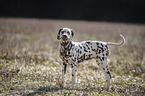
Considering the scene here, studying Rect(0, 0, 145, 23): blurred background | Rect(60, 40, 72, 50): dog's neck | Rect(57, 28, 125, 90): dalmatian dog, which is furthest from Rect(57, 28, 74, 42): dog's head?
Rect(0, 0, 145, 23): blurred background

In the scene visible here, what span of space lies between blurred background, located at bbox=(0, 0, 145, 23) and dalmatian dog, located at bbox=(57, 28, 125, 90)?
195 feet

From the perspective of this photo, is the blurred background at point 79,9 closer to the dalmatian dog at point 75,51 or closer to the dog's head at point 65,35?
the dalmatian dog at point 75,51

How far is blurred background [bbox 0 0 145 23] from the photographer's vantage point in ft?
216

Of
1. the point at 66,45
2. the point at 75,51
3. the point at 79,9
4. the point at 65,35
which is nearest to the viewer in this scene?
the point at 65,35

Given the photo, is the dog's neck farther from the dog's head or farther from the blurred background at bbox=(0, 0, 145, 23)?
the blurred background at bbox=(0, 0, 145, 23)

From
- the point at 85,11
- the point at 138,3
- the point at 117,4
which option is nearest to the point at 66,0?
the point at 85,11

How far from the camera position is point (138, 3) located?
6706 cm

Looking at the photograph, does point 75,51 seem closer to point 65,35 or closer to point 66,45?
point 66,45

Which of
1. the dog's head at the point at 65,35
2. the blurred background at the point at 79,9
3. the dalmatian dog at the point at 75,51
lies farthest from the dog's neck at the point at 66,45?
the blurred background at the point at 79,9

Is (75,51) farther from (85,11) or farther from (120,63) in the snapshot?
(85,11)

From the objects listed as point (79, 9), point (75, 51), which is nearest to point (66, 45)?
point (75, 51)

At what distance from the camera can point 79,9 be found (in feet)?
245

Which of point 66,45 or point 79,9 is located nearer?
point 66,45

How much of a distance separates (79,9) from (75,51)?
231ft
